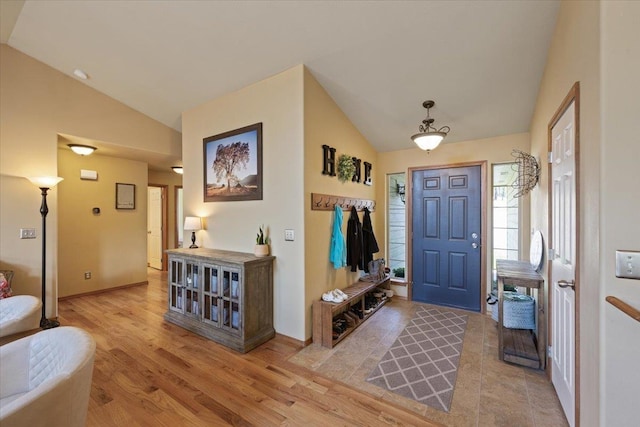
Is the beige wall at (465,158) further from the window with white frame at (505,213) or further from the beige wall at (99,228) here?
the beige wall at (99,228)

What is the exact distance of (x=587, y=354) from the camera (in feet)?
4.58

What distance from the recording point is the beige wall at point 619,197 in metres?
1.15

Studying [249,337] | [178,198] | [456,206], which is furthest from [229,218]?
[178,198]

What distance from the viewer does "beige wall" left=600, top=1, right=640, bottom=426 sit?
115 centimetres

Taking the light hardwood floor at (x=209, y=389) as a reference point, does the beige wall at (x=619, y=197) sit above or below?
above

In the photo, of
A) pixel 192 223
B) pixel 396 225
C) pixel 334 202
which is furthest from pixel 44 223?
pixel 396 225

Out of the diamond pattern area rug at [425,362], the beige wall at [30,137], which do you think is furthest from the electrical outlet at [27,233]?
the diamond pattern area rug at [425,362]

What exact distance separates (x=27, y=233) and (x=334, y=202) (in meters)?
3.82

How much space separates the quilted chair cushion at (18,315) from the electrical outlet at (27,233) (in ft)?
6.79

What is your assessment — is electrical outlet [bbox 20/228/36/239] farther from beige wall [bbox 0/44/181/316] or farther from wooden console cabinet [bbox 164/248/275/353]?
wooden console cabinet [bbox 164/248/275/353]

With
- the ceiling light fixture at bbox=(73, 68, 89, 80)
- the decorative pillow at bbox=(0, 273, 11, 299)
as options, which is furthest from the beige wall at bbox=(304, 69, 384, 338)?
the decorative pillow at bbox=(0, 273, 11, 299)

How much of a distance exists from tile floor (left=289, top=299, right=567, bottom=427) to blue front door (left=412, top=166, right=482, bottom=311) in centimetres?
69

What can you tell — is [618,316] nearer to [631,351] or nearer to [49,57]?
[631,351]

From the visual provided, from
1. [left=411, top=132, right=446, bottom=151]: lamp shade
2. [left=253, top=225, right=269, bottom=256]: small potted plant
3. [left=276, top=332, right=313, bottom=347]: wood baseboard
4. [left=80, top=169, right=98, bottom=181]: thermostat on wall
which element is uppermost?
[left=411, top=132, right=446, bottom=151]: lamp shade
